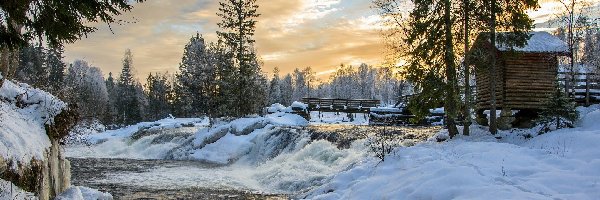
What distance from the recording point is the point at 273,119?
105 feet

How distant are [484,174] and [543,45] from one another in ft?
43.9

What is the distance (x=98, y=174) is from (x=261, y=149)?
28.9ft

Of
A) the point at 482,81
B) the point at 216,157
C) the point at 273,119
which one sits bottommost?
the point at 216,157

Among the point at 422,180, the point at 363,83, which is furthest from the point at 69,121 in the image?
the point at 363,83

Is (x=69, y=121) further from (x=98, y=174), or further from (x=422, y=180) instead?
(x=98, y=174)

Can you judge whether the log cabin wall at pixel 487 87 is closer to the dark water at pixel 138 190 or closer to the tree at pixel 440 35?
the tree at pixel 440 35

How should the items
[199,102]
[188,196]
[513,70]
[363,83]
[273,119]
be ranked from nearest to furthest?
1. [188,196]
2. [513,70]
3. [273,119]
4. [199,102]
5. [363,83]

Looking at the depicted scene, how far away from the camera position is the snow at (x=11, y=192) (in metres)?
7.01

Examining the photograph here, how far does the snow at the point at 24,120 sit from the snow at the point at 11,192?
1.57 ft

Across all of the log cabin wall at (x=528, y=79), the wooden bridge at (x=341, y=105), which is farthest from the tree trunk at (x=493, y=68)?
the wooden bridge at (x=341, y=105)

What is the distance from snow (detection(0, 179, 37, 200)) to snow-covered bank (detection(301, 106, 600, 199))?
6079 mm

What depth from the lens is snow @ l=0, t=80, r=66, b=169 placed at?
26.8ft

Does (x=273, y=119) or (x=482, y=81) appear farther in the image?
(x=273, y=119)

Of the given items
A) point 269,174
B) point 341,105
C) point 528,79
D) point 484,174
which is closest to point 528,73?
point 528,79
